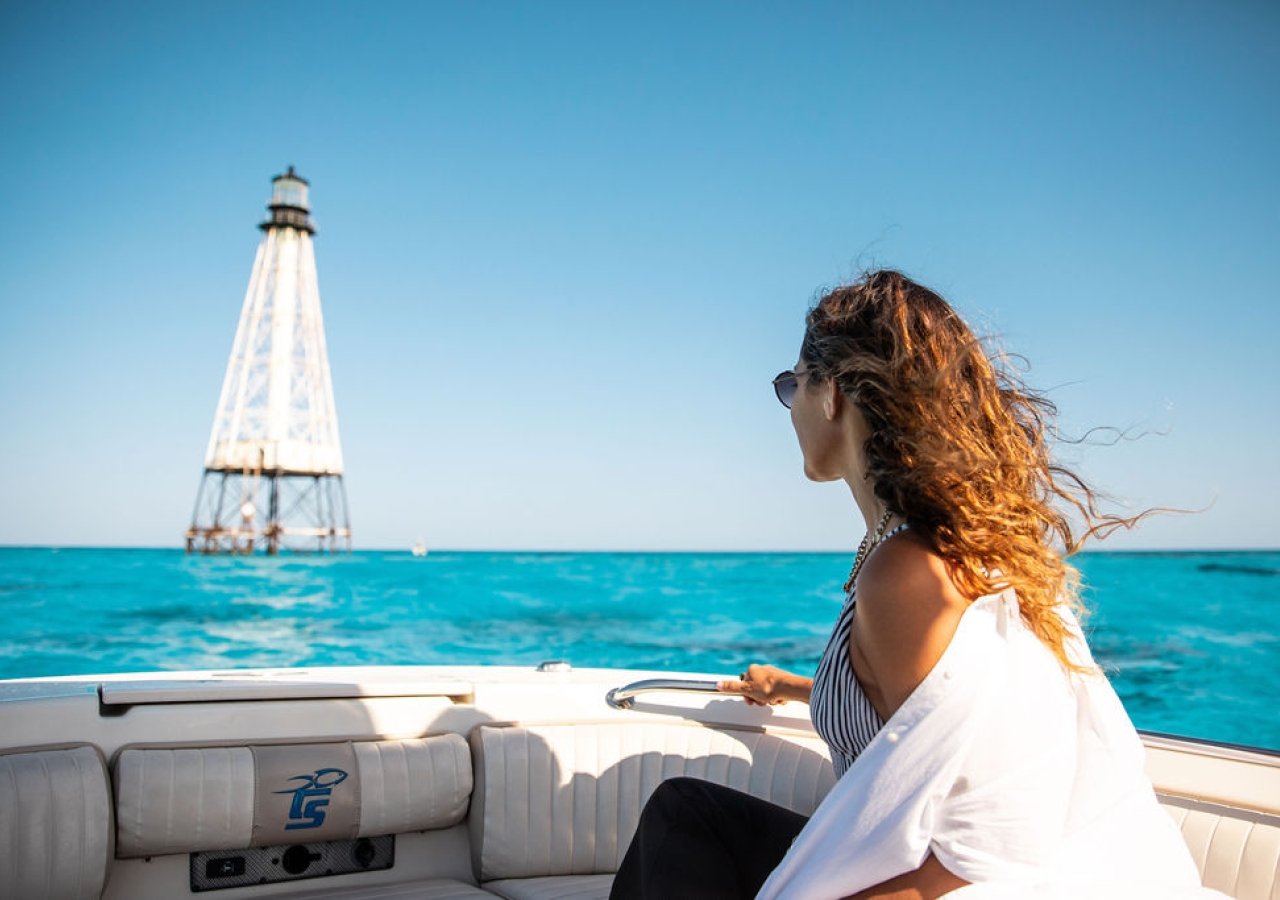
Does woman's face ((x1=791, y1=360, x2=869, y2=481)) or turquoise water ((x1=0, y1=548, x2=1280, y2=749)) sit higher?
woman's face ((x1=791, y1=360, x2=869, y2=481))

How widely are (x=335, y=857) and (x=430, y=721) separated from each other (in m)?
0.34

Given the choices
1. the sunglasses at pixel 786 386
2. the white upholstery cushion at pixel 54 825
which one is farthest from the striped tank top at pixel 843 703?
Answer: the white upholstery cushion at pixel 54 825

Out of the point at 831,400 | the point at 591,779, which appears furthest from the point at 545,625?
the point at 831,400

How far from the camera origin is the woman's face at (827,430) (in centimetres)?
122

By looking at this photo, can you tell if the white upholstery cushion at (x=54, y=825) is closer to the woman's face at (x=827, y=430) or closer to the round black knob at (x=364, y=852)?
the round black knob at (x=364, y=852)

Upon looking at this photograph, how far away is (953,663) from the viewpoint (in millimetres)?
972

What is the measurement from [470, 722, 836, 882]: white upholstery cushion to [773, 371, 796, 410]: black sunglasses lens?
46.0 inches

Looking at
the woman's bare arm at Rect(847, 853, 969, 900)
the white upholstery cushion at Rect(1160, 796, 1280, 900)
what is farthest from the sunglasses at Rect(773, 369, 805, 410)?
the white upholstery cushion at Rect(1160, 796, 1280, 900)

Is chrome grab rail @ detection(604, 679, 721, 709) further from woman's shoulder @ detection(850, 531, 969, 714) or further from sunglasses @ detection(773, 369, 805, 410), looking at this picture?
woman's shoulder @ detection(850, 531, 969, 714)

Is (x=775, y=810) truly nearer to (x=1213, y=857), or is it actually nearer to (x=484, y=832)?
(x=1213, y=857)

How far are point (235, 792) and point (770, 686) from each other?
1.08 metres

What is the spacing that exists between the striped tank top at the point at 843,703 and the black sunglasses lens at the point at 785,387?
0.89 ft

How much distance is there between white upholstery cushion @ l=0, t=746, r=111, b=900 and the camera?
5.90 feet

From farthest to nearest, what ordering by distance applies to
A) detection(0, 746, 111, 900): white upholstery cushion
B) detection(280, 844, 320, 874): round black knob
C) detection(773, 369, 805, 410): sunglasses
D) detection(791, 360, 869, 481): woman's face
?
detection(280, 844, 320, 874): round black knob, detection(0, 746, 111, 900): white upholstery cushion, detection(773, 369, 805, 410): sunglasses, detection(791, 360, 869, 481): woman's face
